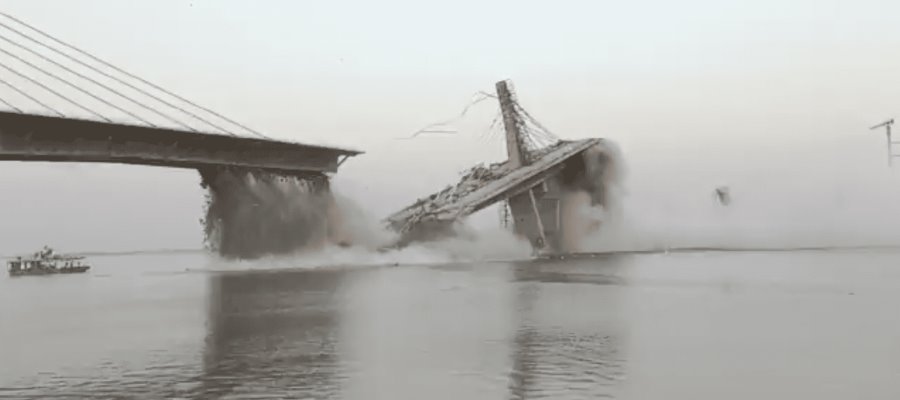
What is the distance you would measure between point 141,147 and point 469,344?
45291 millimetres

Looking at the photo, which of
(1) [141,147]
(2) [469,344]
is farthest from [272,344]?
(1) [141,147]

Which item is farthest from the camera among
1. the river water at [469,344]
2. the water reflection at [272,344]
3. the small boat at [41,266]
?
the small boat at [41,266]

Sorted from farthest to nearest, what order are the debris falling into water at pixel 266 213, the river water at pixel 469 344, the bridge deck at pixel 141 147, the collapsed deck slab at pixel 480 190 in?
the collapsed deck slab at pixel 480 190 < the debris falling into water at pixel 266 213 < the bridge deck at pixel 141 147 < the river water at pixel 469 344

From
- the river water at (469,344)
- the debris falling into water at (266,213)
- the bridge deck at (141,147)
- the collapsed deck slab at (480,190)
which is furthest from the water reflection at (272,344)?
the collapsed deck slab at (480,190)

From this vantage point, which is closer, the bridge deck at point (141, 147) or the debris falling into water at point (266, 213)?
the bridge deck at point (141, 147)

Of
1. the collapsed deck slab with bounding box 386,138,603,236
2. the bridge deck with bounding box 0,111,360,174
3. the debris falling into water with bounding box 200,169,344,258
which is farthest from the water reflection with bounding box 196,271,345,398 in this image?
the collapsed deck slab with bounding box 386,138,603,236

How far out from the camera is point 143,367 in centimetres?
1784

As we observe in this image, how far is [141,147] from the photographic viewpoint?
59031 millimetres

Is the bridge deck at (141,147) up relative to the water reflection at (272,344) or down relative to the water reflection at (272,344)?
up

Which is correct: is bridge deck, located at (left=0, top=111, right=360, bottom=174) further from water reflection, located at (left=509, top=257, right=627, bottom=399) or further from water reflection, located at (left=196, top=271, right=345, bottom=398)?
water reflection, located at (left=509, top=257, right=627, bottom=399)

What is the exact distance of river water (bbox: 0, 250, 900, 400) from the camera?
14.8 metres

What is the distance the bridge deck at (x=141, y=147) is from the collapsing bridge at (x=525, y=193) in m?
11.6

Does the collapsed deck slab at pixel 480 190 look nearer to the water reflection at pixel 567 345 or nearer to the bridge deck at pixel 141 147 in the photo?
the bridge deck at pixel 141 147

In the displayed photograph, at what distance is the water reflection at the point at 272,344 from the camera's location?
15.1 metres
